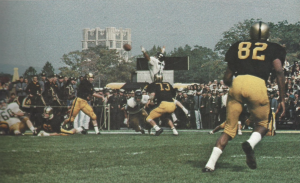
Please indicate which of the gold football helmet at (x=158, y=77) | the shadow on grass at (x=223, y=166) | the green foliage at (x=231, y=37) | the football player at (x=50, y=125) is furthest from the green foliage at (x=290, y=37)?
the shadow on grass at (x=223, y=166)

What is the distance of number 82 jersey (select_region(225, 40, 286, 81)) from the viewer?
21.4ft

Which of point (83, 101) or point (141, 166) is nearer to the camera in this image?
point (141, 166)

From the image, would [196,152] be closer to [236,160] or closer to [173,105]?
[236,160]

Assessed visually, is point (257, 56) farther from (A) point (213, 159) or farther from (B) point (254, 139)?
(A) point (213, 159)

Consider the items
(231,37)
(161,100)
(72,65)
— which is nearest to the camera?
(161,100)

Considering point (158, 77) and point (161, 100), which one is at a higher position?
point (158, 77)

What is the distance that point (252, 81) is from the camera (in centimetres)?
646

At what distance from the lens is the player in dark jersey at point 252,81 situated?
646 centimetres

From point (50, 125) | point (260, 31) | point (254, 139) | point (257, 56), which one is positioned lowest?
point (50, 125)

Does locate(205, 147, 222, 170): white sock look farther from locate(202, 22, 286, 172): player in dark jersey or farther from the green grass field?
the green grass field

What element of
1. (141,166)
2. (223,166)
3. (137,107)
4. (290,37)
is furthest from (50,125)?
(290,37)

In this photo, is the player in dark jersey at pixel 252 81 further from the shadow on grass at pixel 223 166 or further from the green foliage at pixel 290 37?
the green foliage at pixel 290 37

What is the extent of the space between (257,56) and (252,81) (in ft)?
1.12

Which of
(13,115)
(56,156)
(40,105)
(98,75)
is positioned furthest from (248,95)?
(98,75)
